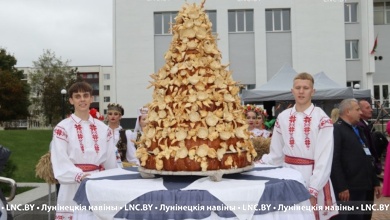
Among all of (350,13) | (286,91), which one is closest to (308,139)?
(286,91)

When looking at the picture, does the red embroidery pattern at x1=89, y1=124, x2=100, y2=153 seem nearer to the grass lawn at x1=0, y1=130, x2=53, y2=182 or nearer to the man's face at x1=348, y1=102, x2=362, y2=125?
the man's face at x1=348, y1=102, x2=362, y2=125

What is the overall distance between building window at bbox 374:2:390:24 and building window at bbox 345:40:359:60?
4344 millimetres

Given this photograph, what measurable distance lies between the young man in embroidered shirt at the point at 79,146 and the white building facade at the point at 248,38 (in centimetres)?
2403

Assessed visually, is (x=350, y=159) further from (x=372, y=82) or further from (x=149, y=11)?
(x=372, y=82)

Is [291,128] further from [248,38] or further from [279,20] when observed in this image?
[279,20]

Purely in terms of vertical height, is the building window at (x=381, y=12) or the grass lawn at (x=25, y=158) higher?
the building window at (x=381, y=12)

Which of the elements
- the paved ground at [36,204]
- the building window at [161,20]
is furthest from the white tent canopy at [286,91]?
the building window at [161,20]

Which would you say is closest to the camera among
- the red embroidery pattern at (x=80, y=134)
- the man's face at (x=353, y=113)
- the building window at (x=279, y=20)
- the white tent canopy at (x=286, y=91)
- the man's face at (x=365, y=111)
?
the red embroidery pattern at (x=80, y=134)

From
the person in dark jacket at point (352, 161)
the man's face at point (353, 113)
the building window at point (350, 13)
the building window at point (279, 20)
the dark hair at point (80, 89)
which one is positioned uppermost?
the building window at point (350, 13)

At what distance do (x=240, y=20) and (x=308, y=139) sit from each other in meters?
26.0

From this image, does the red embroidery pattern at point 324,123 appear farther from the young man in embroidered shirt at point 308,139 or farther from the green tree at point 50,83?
the green tree at point 50,83

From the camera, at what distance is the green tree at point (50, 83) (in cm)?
4338

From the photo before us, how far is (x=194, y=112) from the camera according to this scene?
3.11m

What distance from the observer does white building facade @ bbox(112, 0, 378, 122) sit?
28281 millimetres
